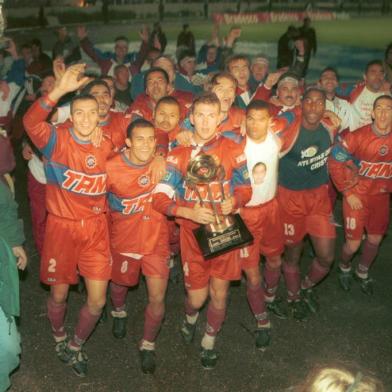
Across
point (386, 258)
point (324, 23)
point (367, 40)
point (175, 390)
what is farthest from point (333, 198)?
point (324, 23)

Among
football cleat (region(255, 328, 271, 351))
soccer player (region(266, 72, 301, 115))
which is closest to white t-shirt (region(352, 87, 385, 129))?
soccer player (region(266, 72, 301, 115))

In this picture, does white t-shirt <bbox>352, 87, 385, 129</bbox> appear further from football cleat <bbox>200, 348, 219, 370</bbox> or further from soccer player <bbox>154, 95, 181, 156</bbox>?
football cleat <bbox>200, 348, 219, 370</bbox>

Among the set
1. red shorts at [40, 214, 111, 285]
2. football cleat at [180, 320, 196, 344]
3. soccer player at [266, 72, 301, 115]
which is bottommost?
football cleat at [180, 320, 196, 344]

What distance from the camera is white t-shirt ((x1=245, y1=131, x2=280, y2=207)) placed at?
209 inches

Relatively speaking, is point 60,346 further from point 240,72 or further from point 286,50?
point 286,50

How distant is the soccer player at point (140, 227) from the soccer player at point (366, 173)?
225 cm

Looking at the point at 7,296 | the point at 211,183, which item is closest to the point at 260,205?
the point at 211,183

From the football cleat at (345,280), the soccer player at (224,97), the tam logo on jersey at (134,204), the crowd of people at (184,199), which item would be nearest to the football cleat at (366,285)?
the crowd of people at (184,199)

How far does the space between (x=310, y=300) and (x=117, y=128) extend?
289 cm

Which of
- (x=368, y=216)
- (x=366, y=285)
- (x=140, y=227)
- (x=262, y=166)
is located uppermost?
(x=262, y=166)

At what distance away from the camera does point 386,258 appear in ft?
24.6

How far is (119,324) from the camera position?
227 inches

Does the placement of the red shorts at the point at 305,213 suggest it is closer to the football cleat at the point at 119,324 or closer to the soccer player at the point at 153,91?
the football cleat at the point at 119,324

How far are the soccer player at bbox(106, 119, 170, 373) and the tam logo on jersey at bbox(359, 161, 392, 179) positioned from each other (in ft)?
8.25
